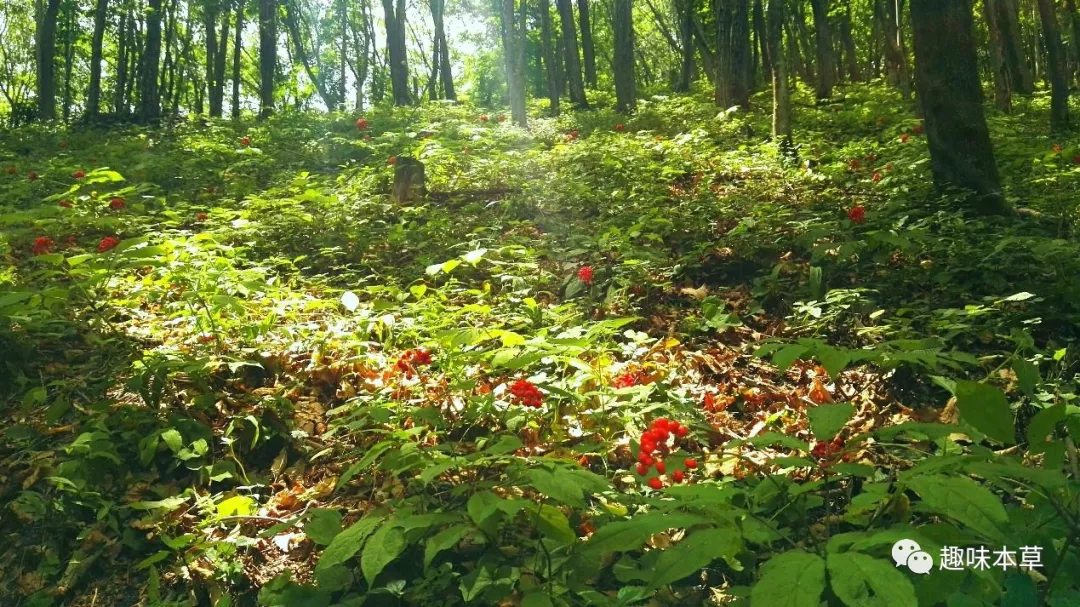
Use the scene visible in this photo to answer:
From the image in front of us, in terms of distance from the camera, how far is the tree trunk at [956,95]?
5398 millimetres

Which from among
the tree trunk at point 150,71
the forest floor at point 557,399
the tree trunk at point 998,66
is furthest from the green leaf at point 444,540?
the tree trunk at point 150,71

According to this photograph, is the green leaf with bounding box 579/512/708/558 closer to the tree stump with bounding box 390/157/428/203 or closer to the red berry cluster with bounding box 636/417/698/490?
the red berry cluster with bounding box 636/417/698/490

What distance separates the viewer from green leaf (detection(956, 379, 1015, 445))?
158 centimetres

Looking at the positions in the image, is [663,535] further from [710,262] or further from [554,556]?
[710,262]

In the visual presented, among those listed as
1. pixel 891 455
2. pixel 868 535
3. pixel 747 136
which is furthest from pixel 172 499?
pixel 747 136

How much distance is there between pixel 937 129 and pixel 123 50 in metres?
23.1

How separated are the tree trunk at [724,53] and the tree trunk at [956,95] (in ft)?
24.3

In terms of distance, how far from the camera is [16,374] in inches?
149

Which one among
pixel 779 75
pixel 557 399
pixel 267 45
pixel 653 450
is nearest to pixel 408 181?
pixel 779 75

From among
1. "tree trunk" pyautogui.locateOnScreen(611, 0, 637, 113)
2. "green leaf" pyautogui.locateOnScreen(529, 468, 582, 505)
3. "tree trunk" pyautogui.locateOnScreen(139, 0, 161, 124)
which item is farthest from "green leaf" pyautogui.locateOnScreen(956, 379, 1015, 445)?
"tree trunk" pyautogui.locateOnScreen(139, 0, 161, 124)

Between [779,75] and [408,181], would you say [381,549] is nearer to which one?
[408,181]

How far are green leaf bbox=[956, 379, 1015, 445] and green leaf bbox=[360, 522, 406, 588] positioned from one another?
1.54 meters

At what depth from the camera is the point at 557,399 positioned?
3244mm

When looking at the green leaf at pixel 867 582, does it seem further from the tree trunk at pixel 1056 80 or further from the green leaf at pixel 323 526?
the tree trunk at pixel 1056 80
